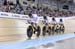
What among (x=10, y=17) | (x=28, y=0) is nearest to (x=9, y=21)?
(x=10, y=17)

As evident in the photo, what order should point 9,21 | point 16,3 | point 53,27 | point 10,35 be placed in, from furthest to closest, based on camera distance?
1. point 53,27
2. point 16,3
3. point 9,21
4. point 10,35

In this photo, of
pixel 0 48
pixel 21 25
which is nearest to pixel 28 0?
pixel 21 25

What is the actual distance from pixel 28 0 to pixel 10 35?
6.47m

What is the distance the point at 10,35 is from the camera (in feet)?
38.4

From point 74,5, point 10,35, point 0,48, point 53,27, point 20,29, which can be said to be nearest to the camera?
point 0,48

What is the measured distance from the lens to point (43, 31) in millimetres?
15367

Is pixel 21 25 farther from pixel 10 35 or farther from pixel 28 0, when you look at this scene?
pixel 28 0

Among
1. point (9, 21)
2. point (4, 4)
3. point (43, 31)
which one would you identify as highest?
point (4, 4)

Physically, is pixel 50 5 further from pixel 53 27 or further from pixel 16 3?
pixel 16 3

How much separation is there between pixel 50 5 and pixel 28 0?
5270 millimetres

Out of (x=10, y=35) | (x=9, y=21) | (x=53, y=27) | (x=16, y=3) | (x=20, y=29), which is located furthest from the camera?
(x=53, y=27)

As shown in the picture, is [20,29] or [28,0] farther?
[28,0]

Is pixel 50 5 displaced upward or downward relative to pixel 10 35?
upward

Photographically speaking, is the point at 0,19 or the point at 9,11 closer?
the point at 0,19
